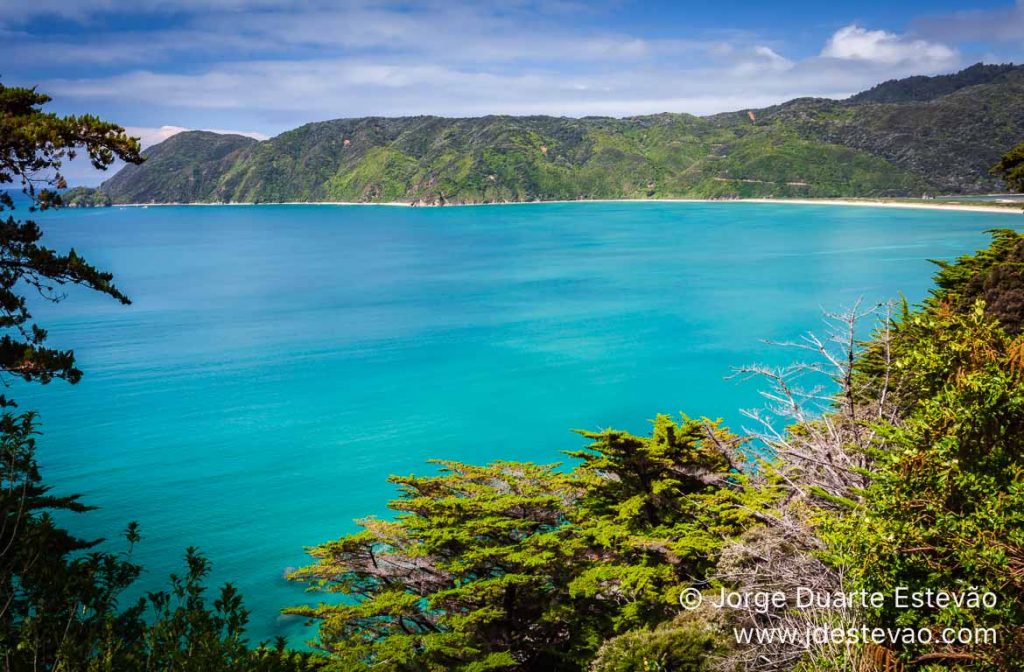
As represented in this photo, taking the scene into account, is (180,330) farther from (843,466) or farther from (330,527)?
(843,466)

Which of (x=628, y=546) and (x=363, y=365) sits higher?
(x=628, y=546)

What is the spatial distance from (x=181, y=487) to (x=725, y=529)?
22.2m

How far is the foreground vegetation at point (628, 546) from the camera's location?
6051 mm

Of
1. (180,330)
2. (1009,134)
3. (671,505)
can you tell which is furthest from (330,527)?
(1009,134)

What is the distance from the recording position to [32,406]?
36.1m

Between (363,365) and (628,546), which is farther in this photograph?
(363,365)

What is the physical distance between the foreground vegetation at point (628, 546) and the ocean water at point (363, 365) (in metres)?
7.55

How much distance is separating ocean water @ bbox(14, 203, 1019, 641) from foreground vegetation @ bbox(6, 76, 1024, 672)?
7.55 m

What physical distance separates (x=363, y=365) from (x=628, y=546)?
108 ft

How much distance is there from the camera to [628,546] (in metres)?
12.1

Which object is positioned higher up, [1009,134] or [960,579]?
[1009,134]

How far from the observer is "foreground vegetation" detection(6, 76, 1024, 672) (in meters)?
6.05

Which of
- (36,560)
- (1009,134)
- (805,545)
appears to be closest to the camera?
(36,560)

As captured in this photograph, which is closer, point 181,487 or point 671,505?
point 671,505
